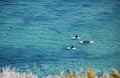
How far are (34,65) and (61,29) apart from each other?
15.0 ft

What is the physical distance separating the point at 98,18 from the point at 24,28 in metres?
3.43

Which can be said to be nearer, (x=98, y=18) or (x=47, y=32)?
(x=47, y=32)

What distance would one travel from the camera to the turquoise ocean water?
10.5 m

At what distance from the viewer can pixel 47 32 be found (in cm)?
1384

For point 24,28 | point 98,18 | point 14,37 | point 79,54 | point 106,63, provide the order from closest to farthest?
point 106,63
point 79,54
point 14,37
point 24,28
point 98,18

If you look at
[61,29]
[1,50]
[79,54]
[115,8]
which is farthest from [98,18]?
[1,50]

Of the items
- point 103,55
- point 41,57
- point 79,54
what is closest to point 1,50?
point 41,57

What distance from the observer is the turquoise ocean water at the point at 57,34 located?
1047 cm

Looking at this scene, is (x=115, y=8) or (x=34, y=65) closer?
(x=34, y=65)

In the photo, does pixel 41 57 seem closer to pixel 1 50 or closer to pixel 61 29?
pixel 1 50

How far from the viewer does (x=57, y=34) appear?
13727 millimetres

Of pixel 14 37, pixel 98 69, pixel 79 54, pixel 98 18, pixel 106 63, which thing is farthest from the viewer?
pixel 98 18

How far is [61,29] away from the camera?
1422 cm

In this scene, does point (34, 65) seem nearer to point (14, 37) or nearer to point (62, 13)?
point (14, 37)
